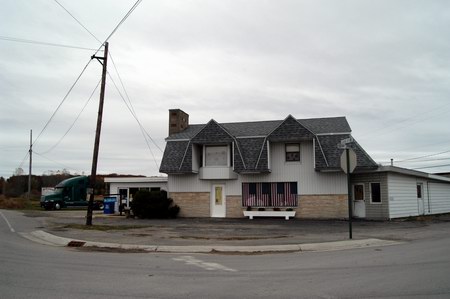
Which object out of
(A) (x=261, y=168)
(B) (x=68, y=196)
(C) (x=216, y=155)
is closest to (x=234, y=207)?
(A) (x=261, y=168)

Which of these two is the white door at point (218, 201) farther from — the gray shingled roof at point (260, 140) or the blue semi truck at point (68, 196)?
the blue semi truck at point (68, 196)

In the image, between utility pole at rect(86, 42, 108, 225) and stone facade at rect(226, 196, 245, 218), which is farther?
stone facade at rect(226, 196, 245, 218)

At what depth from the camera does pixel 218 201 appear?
31.0 meters

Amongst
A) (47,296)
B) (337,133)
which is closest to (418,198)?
(337,133)

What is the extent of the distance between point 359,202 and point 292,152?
18.5 ft

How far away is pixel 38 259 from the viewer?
11836 millimetres

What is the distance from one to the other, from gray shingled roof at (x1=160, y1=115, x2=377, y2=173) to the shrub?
215cm

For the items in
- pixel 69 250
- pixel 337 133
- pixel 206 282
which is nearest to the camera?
pixel 206 282

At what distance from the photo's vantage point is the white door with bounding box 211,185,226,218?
30.9m

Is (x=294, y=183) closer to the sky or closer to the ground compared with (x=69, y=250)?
closer to the sky

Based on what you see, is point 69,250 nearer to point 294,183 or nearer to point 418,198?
point 294,183

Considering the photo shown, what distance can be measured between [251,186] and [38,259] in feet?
65.1

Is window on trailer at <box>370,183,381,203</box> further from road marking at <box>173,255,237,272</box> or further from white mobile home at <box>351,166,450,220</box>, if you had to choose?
road marking at <box>173,255,237,272</box>

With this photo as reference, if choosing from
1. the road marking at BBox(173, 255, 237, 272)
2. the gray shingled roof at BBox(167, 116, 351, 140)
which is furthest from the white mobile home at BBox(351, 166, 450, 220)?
the road marking at BBox(173, 255, 237, 272)
